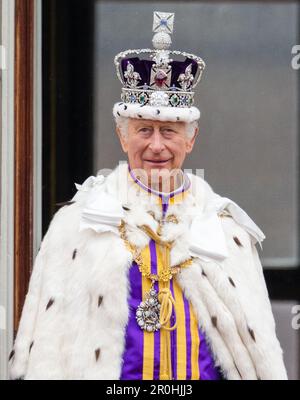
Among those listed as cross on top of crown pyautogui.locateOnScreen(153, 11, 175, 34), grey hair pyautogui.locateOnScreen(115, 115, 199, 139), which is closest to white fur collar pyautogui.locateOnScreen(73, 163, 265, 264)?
grey hair pyautogui.locateOnScreen(115, 115, 199, 139)

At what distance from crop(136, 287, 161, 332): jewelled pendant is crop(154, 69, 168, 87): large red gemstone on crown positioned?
683 mm

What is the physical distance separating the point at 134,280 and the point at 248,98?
4.42 feet

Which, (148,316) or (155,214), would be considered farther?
(155,214)

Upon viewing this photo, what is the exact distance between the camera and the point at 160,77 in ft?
10.9

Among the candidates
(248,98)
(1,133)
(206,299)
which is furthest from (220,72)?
(206,299)

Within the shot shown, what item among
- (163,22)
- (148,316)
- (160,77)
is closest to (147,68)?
(160,77)

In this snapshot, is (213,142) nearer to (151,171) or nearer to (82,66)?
(82,66)

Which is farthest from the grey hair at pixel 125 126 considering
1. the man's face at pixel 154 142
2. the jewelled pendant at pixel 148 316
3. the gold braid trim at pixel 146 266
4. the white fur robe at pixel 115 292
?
the jewelled pendant at pixel 148 316

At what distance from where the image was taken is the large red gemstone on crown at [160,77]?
131 inches

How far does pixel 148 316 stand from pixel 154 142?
532mm

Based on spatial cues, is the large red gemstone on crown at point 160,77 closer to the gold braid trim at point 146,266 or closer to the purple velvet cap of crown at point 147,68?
the purple velvet cap of crown at point 147,68

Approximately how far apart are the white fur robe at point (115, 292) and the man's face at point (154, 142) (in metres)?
0.09

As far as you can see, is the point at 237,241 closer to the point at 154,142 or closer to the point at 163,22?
the point at 154,142

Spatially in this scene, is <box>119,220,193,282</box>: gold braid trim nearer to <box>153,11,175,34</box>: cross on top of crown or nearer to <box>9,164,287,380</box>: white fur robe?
<box>9,164,287,380</box>: white fur robe
